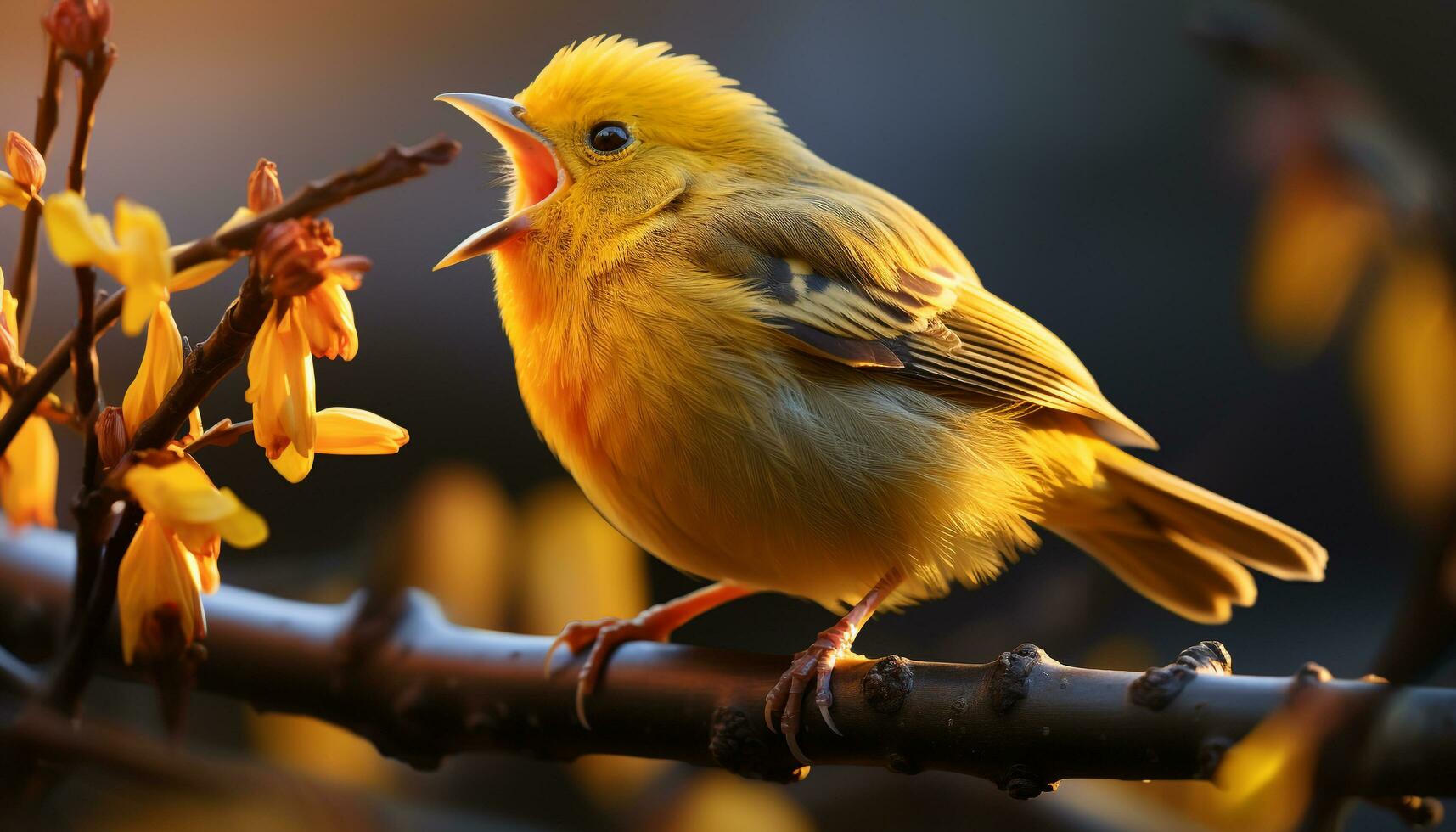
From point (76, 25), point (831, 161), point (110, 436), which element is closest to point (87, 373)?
point (110, 436)

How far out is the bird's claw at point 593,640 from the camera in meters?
0.78

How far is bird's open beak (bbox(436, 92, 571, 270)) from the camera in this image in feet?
2.41

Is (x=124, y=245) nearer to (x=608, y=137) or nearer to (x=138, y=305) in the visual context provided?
(x=138, y=305)

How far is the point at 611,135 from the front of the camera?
32.9 inches

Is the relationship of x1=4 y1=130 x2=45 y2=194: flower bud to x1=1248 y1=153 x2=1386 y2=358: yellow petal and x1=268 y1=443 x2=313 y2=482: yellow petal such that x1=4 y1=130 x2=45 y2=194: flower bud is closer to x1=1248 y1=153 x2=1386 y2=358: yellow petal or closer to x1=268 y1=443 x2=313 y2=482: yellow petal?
x1=268 y1=443 x2=313 y2=482: yellow petal

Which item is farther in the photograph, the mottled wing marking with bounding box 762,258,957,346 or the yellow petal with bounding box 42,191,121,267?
the mottled wing marking with bounding box 762,258,957,346

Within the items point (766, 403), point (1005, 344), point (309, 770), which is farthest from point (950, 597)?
point (309, 770)

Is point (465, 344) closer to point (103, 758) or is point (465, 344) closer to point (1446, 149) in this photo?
point (103, 758)

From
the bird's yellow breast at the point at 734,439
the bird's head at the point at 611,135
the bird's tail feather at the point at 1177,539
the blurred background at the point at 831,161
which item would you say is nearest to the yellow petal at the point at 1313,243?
the blurred background at the point at 831,161

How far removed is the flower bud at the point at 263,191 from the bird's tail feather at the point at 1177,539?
27.2 inches

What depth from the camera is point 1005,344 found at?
0.88 metres

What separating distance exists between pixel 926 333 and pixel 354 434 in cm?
47

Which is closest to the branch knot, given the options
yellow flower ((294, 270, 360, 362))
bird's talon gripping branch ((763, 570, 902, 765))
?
bird's talon gripping branch ((763, 570, 902, 765))

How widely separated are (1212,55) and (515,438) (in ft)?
2.51
